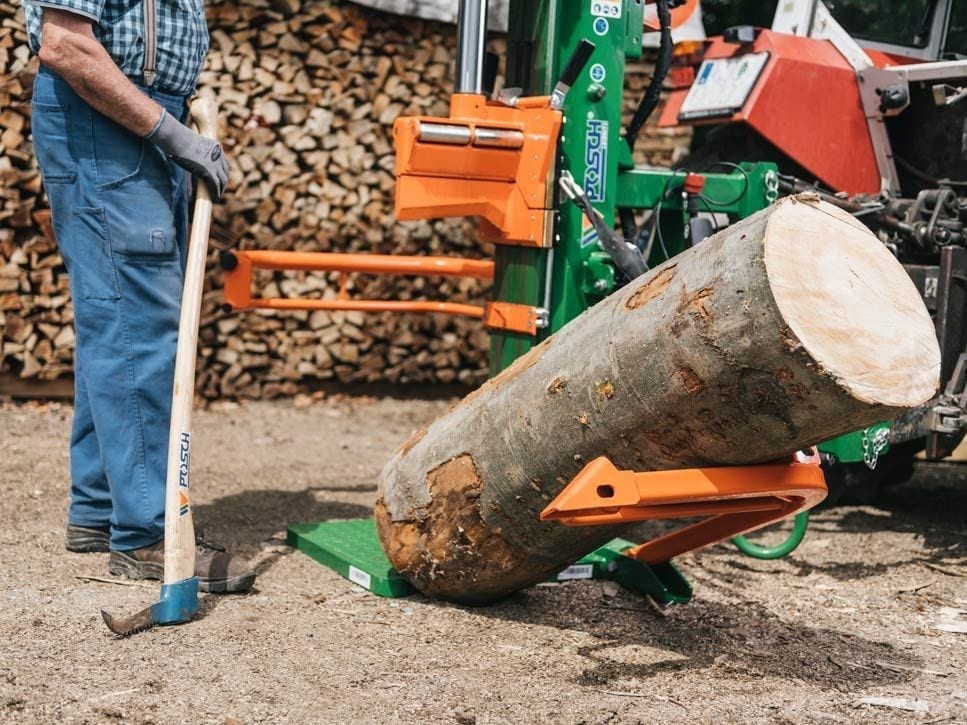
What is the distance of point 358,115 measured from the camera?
21.6ft

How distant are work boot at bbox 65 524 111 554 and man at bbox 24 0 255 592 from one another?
0.78 ft

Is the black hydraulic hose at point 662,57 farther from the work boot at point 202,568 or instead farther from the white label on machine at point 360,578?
the work boot at point 202,568

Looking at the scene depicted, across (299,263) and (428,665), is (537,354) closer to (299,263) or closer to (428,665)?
(428,665)

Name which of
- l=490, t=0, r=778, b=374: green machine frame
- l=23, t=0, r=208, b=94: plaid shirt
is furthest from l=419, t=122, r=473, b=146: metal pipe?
l=23, t=0, r=208, b=94: plaid shirt

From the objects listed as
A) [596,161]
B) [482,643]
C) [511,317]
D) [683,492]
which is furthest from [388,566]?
[596,161]

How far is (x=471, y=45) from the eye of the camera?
3.81 m

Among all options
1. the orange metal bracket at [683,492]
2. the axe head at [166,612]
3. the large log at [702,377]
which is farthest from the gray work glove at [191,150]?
the orange metal bracket at [683,492]

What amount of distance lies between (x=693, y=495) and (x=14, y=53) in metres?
4.42

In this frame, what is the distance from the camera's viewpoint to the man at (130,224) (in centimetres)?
338

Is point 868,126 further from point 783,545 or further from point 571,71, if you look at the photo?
point 783,545

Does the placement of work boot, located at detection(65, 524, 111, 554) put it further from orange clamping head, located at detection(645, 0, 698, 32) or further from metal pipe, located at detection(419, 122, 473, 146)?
orange clamping head, located at detection(645, 0, 698, 32)

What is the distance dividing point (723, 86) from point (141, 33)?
7.54 ft

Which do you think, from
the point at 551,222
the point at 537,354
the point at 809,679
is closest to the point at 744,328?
the point at 537,354

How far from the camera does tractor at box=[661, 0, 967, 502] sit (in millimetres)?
4145
